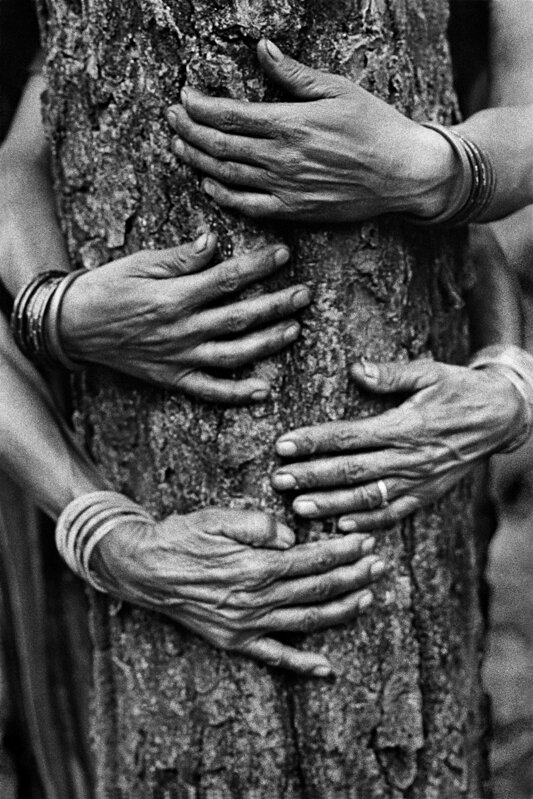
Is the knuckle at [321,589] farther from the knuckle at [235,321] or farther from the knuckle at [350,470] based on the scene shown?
the knuckle at [235,321]

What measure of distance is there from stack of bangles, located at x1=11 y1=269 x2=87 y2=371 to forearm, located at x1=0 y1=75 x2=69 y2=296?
7 centimetres

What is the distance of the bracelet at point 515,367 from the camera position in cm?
142

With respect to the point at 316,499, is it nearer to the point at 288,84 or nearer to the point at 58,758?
the point at 288,84

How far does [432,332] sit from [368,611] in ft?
1.23

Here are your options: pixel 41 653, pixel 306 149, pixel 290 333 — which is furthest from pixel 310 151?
pixel 41 653

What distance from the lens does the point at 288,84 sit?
117cm

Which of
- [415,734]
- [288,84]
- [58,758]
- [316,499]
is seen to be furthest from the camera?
[58,758]

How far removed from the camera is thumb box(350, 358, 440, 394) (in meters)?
1.29

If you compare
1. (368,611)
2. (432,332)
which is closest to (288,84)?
(432,332)

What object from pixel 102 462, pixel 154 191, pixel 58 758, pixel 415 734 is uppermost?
pixel 154 191

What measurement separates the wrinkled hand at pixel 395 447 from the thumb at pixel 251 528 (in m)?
0.04

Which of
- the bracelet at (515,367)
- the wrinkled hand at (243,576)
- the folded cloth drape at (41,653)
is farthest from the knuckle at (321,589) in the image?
the folded cloth drape at (41,653)

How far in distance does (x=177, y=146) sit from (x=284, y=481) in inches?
16.3

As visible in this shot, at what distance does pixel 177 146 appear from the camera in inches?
48.1
